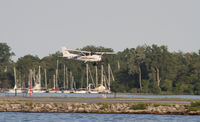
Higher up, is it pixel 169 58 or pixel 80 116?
pixel 169 58

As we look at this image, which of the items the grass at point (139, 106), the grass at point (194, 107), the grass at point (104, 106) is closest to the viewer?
the grass at point (194, 107)

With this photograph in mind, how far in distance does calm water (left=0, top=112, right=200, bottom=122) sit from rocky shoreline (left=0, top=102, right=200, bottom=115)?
1.41 metres

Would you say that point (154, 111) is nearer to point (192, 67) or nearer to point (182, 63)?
point (192, 67)

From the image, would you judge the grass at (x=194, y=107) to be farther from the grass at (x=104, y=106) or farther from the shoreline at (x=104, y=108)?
the grass at (x=104, y=106)

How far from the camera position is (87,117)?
6544cm

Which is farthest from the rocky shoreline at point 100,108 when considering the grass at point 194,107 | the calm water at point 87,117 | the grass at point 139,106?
the calm water at point 87,117

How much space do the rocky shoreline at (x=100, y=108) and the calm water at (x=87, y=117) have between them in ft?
4.61

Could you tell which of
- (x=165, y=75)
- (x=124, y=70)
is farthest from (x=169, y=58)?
(x=124, y=70)

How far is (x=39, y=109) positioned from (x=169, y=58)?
374ft

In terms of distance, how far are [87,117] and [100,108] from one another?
215 inches

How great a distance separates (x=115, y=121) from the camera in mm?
61312

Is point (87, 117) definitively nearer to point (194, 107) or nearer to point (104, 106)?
point (104, 106)

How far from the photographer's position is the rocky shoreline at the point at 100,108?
226 ft

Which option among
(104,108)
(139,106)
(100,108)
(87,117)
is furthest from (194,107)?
(87,117)
